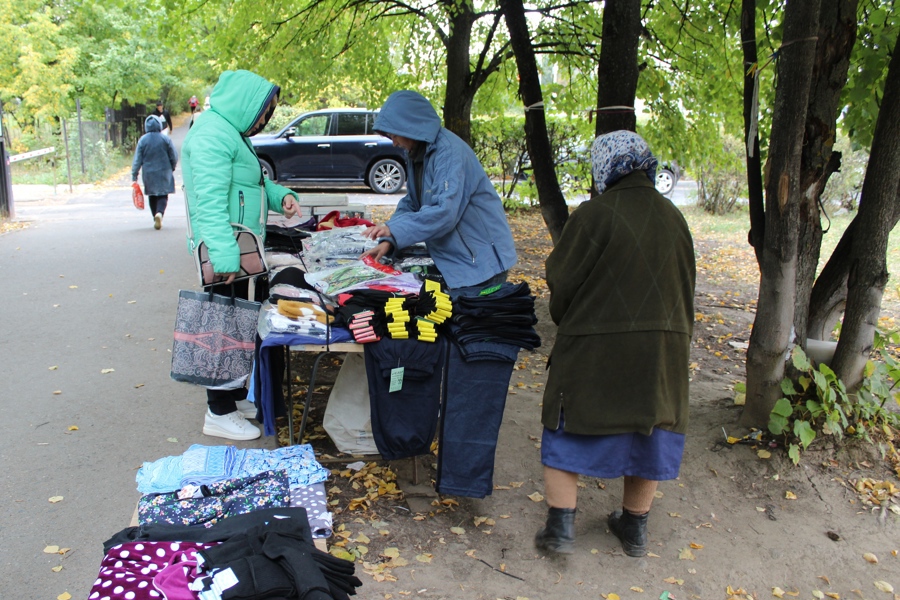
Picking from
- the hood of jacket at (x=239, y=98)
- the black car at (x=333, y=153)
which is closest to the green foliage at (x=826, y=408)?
the hood of jacket at (x=239, y=98)

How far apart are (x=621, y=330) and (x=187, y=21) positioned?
27.0 ft

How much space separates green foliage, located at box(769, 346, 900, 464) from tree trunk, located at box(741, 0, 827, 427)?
0.12 metres

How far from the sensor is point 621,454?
124 inches

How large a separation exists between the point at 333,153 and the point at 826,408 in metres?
13.7

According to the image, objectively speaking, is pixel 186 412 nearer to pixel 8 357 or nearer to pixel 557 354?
pixel 8 357

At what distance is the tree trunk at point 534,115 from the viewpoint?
603cm

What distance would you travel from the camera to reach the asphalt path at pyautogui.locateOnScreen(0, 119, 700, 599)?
3314mm

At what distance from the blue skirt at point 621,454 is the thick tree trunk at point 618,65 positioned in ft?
8.54

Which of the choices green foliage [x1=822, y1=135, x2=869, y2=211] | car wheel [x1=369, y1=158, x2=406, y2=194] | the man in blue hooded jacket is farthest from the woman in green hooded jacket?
car wheel [x1=369, y1=158, x2=406, y2=194]

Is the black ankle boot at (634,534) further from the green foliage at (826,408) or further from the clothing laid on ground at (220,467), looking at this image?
the clothing laid on ground at (220,467)

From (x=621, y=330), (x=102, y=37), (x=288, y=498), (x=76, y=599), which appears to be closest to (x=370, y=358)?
(x=288, y=498)

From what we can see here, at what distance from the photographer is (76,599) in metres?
2.90

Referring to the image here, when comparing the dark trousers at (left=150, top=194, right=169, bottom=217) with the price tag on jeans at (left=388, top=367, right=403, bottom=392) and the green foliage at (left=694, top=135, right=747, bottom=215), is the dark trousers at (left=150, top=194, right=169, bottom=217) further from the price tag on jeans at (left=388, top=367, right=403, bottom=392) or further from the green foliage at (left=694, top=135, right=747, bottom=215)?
the green foliage at (left=694, top=135, right=747, bottom=215)

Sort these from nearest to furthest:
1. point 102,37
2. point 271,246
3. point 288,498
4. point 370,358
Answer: point 288,498
point 370,358
point 271,246
point 102,37
